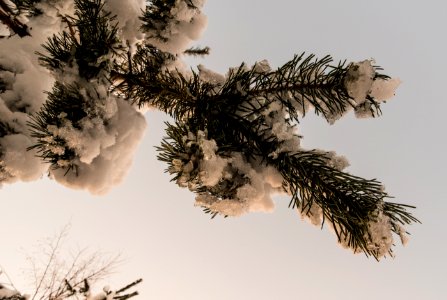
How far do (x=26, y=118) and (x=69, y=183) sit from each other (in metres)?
0.68

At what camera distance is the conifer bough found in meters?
1.89

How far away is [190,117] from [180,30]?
0.84 meters

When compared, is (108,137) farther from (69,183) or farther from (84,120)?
(69,183)

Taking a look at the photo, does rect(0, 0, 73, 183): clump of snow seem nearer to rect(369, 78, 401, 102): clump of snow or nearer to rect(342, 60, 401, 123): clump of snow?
rect(342, 60, 401, 123): clump of snow

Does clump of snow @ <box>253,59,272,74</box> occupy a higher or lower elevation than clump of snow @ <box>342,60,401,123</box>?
higher

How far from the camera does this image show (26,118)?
264 cm

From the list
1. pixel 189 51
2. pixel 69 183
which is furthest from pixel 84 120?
pixel 189 51

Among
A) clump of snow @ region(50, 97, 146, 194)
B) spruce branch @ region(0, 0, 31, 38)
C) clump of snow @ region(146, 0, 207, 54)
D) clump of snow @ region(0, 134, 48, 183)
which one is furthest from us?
spruce branch @ region(0, 0, 31, 38)

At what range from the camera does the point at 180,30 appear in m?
2.84

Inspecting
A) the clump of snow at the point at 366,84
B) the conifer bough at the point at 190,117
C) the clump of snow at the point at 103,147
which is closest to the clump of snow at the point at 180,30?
the conifer bough at the point at 190,117

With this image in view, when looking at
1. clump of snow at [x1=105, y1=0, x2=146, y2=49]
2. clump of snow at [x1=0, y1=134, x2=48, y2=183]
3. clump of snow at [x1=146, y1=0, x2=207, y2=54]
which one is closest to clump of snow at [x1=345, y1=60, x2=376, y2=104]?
clump of snow at [x1=146, y1=0, x2=207, y2=54]

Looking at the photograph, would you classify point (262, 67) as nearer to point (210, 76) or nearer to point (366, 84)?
point (210, 76)

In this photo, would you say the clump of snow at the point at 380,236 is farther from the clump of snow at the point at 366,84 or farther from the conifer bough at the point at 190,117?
the clump of snow at the point at 366,84

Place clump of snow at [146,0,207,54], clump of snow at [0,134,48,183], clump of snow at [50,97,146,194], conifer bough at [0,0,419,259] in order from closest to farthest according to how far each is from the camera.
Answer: conifer bough at [0,0,419,259] < clump of snow at [50,97,146,194] < clump of snow at [0,134,48,183] < clump of snow at [146,0,207,54]
